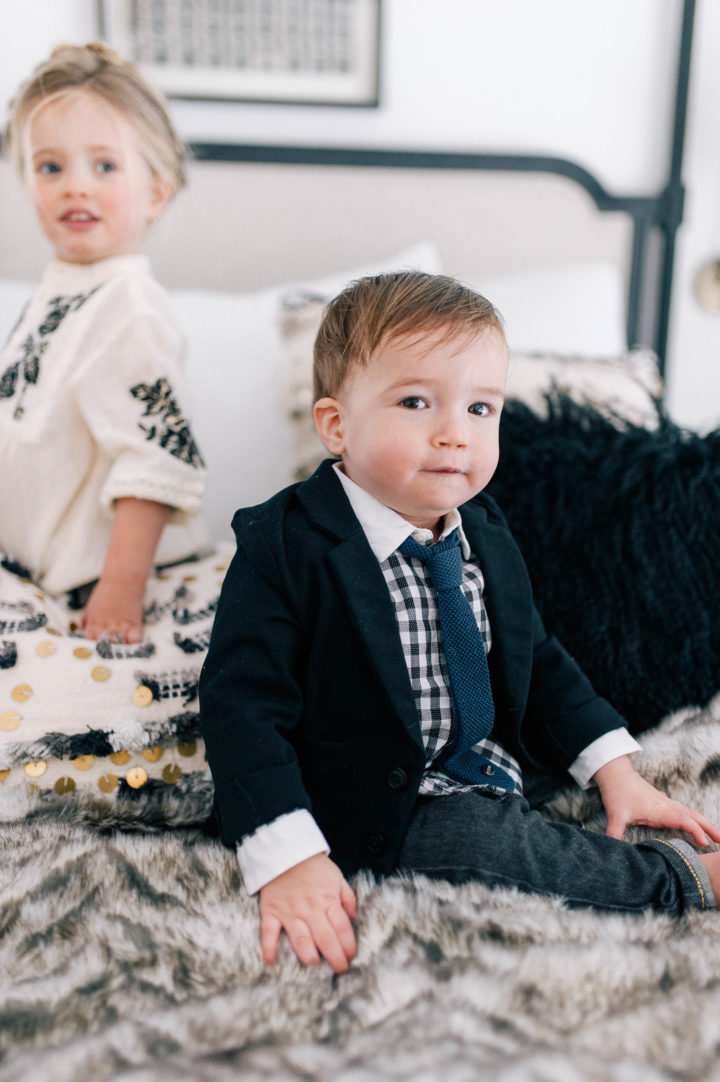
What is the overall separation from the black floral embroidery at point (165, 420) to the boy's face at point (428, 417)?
0.35 m

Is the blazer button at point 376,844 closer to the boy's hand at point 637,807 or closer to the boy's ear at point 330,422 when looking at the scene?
the boy's hand at point 637,807

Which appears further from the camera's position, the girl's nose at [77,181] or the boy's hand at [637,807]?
the girl's nose at [77,181]

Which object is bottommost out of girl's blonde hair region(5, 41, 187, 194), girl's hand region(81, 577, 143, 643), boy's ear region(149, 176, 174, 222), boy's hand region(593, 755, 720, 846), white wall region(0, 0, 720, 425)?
boy's hand region(593, 755, 720, 846)

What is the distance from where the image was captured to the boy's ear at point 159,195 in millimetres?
1180

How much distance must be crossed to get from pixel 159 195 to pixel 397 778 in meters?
0.92

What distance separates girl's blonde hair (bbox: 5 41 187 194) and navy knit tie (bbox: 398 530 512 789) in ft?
2.41

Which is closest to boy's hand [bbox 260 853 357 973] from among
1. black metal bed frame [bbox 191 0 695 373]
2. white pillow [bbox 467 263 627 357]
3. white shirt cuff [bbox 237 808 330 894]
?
white shirt cuff [bbox 237 808 330 894]

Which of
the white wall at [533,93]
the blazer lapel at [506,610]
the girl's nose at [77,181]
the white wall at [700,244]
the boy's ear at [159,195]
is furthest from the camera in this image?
the white wall at [700,244]

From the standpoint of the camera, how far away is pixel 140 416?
1.06 m

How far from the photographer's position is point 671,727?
956 millimetres

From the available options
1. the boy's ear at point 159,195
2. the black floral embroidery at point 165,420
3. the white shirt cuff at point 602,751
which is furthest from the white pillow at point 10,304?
the white shirt cuff at point 602,751

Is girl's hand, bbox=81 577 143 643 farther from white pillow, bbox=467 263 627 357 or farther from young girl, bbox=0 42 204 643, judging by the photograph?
white pillow, bbox=467 263 627 357

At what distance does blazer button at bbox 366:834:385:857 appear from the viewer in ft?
2.55

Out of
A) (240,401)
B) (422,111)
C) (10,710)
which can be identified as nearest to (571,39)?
(422,111)
